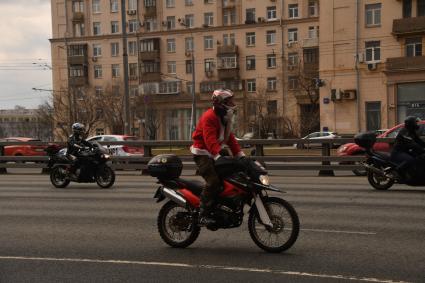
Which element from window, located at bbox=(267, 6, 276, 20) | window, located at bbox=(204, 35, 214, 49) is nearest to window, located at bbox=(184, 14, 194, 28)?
window, located at bbox=(204, 35, 214, 49)

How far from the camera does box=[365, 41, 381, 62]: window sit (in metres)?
49.0

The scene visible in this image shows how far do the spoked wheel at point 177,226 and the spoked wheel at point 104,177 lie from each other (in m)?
7.54

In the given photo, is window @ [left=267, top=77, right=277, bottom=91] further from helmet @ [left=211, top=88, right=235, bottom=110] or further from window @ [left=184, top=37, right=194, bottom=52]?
helmet @ [left=211, top=88, right=235, bottom=110]

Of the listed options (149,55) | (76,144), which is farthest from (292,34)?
(76,144)

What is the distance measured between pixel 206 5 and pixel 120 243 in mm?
69113

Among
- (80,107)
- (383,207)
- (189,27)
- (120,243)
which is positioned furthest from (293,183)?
(189,27)

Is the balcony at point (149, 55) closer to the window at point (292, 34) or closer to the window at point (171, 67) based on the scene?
the window at point (171, 67)

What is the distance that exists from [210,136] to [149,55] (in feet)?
231

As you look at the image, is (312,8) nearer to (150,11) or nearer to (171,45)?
(171,45)

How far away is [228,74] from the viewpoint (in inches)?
2864

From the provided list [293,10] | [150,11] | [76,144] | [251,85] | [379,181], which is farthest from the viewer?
[150,11]

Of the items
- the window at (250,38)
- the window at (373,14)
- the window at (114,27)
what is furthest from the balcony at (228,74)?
the window at (373,14)

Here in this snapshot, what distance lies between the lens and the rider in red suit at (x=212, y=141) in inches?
259

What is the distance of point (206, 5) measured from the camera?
73812mm
